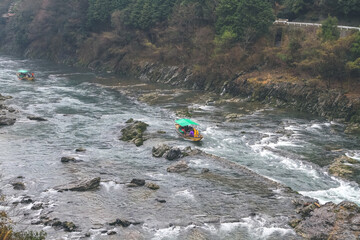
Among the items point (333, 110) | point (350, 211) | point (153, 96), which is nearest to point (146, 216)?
point (350, 211)

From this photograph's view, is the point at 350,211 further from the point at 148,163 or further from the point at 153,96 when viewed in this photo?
the point at 153,96

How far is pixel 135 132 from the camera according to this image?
3956cm

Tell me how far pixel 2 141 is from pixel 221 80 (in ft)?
122

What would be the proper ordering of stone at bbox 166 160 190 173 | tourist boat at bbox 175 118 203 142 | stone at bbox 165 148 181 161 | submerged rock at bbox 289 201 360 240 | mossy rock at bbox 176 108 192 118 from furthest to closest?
mossy rock at bbox 176 108 192 118
tourist boat at bbox 175 118 203 142
stone at bbox 165 148 181 161
stone at bbox 166 160 190 173
submerged rock at bbox 289 201 360 240

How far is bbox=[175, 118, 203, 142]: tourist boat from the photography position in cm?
3825

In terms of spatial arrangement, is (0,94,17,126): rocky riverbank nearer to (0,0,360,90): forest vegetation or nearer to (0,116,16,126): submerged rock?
(0,116,16,126): submerged rock

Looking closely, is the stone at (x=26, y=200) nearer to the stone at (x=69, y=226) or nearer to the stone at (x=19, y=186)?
the stone at (x=19, y=186)

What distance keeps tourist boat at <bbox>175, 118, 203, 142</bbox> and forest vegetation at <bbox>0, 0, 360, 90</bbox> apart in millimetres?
22421

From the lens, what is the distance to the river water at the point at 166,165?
22.9m

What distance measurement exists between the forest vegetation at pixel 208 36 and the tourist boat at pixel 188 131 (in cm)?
2242

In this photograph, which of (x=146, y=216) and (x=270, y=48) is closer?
(x=146, y=216)

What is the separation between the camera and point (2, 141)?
36719 millimetres

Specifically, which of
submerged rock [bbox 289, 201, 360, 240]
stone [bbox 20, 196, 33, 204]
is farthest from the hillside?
stone [bbox 20, 196, 33, 204]

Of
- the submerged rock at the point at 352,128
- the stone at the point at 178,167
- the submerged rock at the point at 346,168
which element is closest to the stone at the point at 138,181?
the stone at the point at 178,167
